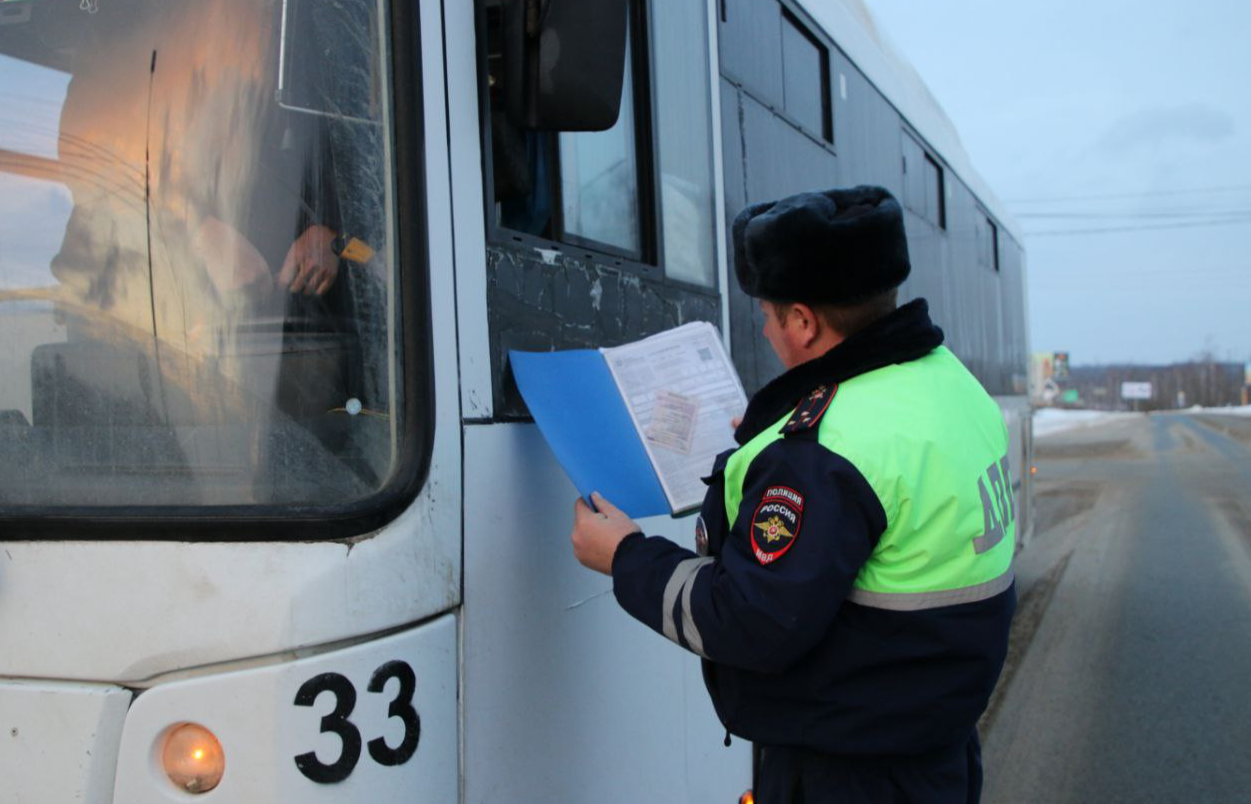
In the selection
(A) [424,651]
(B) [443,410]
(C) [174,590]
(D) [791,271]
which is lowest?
(A) [424,651]

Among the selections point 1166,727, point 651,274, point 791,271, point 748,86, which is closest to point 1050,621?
point 1166,727

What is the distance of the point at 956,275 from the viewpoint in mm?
6074

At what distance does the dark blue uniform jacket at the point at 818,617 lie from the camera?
1467 millimetres

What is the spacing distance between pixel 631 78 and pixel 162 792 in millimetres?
1589

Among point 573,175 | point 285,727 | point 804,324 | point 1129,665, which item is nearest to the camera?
point 285,727

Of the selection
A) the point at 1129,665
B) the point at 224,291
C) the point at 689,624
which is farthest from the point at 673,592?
the point at 1129,665

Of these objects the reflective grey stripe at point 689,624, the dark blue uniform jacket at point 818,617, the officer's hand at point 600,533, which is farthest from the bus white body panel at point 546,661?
the reflective grey stripe at point 689,624

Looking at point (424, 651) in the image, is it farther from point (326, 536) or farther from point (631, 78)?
point (631, 78)

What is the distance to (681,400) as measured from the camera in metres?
2.08

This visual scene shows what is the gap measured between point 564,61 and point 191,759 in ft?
3.84

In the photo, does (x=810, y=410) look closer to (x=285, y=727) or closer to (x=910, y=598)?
(x=910, y=598)

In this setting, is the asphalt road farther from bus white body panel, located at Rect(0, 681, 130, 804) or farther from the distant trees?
the distant trees

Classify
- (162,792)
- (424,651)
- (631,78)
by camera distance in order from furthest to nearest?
(631,78)
(424,651)
(162,792)

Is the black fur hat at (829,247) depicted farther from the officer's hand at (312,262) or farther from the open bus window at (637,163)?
the officer's hand at (312,262)
